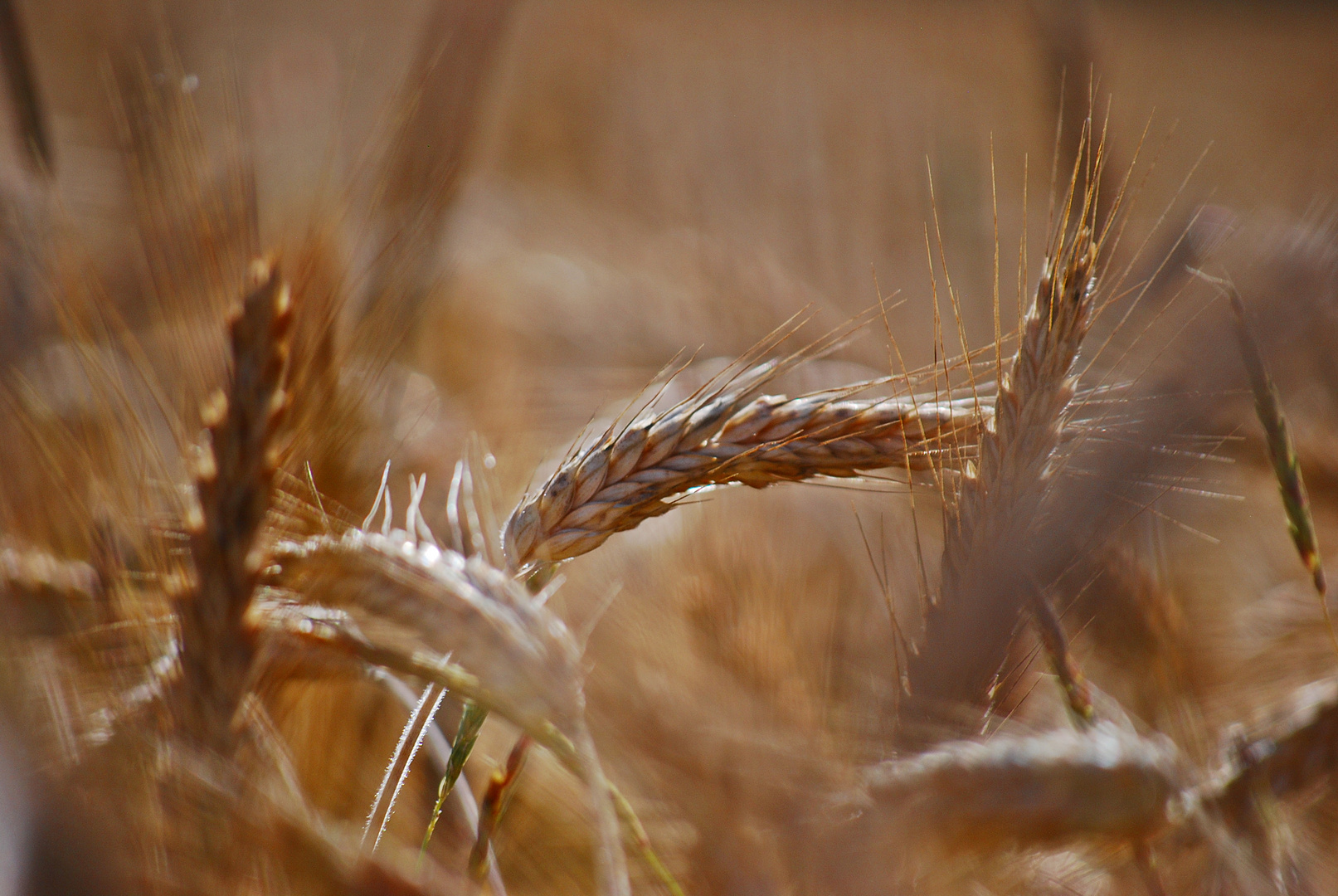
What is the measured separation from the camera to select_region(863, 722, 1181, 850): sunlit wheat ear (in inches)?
13.4

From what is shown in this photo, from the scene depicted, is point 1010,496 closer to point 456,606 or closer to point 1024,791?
point 1024,791

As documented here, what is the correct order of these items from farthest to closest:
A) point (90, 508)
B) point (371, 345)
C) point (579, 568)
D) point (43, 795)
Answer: point (579, 568), point (371, 345), point (90, 508), point (43, 795)

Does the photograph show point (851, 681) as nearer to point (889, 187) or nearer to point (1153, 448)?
point (1153, 448)

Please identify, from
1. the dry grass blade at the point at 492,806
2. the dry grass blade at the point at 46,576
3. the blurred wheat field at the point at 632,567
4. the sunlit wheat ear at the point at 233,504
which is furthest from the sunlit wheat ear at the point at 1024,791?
the dry grass blade at the point at 46,576

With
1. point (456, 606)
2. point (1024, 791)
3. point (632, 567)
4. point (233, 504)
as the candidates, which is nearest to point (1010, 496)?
point (1024, 791)

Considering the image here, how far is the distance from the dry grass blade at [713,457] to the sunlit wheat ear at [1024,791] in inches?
7.4

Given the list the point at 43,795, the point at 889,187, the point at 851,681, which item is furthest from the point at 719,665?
the point at 889,187

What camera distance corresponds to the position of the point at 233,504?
1.48ft

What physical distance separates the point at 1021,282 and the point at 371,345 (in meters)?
0.76

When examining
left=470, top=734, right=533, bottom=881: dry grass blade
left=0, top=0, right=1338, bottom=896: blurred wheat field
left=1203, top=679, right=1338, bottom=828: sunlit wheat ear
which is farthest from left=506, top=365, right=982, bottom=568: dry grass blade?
left=1203, top=679, right=1338, bottom=828: sunlit wheat ear

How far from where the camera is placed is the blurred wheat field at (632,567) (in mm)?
359

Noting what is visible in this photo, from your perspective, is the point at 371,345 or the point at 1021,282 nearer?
the point at 1021,282

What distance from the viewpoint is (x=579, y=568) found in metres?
1.13

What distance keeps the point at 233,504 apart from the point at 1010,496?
1.58ft
